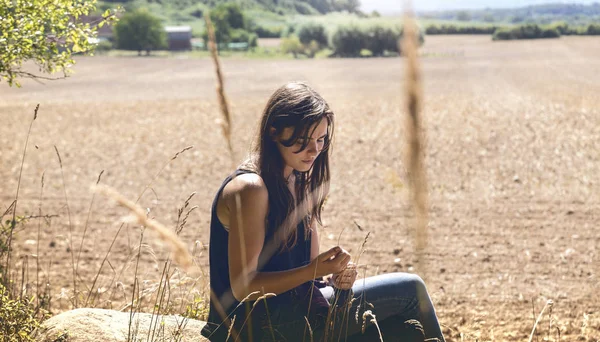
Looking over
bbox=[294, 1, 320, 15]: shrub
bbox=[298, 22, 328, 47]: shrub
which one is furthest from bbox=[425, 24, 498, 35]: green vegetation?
bbox=[294, 1, 320, 15]: shrub

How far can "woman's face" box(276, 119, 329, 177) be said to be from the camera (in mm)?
2512

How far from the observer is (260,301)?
2.57m

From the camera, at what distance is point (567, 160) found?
9812 mm

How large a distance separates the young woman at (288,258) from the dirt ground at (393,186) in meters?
0.34

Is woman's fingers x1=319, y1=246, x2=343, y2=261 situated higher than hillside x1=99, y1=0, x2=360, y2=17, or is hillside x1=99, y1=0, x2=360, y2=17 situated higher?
woman's fingers x1=319, y1=246, x2=343, y2=261

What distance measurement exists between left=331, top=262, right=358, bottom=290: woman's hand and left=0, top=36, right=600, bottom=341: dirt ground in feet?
1.64

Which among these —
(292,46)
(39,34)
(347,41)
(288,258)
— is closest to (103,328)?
(288,258)

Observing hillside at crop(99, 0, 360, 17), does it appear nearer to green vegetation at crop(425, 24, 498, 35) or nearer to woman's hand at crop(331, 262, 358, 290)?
green vegetation at crop(425, 24, 498, 35)

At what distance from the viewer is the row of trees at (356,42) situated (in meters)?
42.8

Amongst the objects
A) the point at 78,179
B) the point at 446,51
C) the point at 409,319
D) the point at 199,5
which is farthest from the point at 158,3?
the point at 409,319

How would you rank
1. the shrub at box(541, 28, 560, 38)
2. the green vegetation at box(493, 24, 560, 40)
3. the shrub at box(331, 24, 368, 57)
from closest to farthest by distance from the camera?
the shrub at box(331, 24, 368, 57) → the shrub at box(541, 28, 560, 38) → the green vegetation at box(493, 24, 560, 40)

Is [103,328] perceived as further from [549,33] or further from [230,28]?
[230,28]

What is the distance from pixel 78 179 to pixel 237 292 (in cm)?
785

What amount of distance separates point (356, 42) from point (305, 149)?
139 ft
